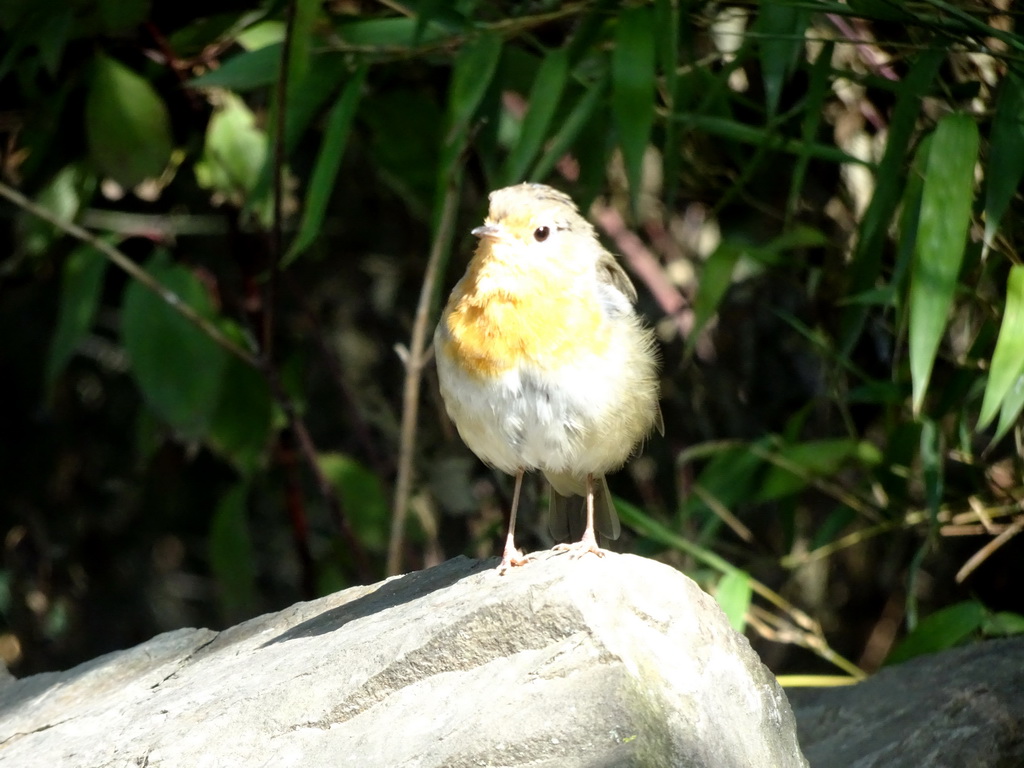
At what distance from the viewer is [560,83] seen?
3568 millimetres

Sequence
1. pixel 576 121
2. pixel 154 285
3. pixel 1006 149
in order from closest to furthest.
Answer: pixel 1006 149, pixel 576 121, pixel 154 285

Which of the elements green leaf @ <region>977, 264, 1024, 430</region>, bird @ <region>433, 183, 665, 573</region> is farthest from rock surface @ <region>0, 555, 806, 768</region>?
green leaf @ <region>977, 264, 1024, 430</region>

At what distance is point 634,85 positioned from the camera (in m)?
3.45

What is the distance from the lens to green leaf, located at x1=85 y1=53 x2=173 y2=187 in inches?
164

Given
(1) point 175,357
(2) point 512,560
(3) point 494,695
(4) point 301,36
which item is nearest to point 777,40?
(4) point 301,36

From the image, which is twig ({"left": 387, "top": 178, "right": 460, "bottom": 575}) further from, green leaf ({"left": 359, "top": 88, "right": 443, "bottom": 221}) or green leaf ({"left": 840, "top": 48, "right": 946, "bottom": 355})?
green leaf ({"left": 840, "top": 48, "right": 946, "bottom": 355})

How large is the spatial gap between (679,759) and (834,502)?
3.28 metres

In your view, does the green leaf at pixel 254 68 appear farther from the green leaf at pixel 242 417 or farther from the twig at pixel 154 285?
the green leaf at pixel 242 417

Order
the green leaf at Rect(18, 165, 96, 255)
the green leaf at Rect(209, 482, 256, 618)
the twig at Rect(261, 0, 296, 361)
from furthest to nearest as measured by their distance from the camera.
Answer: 1. the green leaf at Rect(209, 482, 256, 618)
2. the green leaf at Rect(18, 165, 96, 255)
3. the twig at Rect(261, 0, 296, 361)

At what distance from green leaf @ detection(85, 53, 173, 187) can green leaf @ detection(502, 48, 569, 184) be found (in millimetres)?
1300

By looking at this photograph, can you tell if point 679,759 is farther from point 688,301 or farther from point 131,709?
point 688,301

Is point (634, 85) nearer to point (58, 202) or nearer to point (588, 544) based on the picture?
point (588, 544)

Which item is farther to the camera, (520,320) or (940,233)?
(520,320)

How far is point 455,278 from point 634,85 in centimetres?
179
